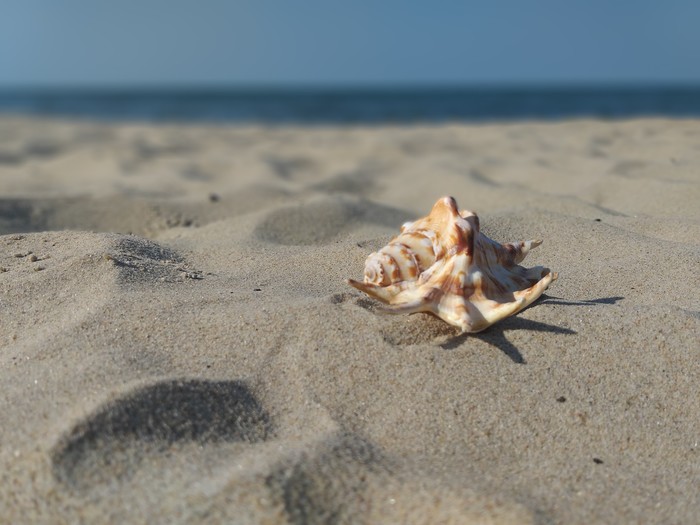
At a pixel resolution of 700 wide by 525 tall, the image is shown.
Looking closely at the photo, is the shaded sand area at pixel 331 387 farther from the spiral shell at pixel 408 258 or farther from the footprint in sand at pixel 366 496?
the spiral shell at pixel 408 258

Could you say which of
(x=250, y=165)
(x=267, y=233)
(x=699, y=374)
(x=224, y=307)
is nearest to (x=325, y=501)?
(x=224, y=307)

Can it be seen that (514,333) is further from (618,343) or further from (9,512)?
(9,512)

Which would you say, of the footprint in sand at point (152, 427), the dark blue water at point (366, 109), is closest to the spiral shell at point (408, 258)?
the footprint in sand at point (152, 427)

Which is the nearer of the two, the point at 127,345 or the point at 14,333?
the point at 127,345

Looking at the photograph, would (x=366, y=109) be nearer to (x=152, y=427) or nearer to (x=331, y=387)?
(x=331, y=387)

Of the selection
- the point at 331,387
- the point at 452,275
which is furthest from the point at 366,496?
the point at 452,275
